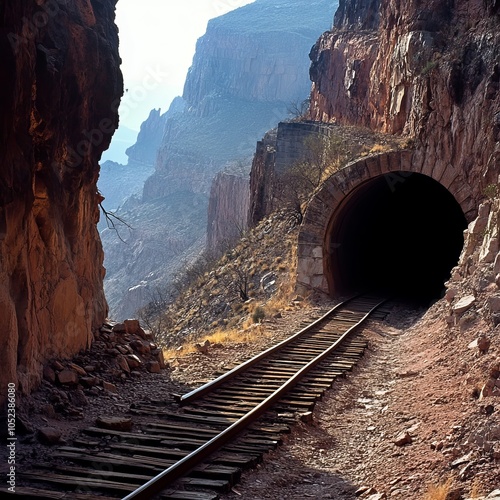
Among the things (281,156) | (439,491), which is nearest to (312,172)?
(281,156)

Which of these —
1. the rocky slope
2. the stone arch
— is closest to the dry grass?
the stone arch

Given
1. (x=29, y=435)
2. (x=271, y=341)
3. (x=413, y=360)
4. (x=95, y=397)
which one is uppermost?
(x=271, y=341)

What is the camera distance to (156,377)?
10789 millimetres

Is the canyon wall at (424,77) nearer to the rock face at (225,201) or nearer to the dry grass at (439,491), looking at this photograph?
the dry grass at (439,491)

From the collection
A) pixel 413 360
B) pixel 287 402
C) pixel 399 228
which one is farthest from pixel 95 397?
pixel 399 228

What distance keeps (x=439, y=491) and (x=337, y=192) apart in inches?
584

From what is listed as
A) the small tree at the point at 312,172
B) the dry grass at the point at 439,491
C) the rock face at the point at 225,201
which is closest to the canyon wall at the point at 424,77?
the small tree at the point at 312,172

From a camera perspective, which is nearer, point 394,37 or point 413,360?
point 413,360

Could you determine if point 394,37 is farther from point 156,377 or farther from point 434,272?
point 156,377

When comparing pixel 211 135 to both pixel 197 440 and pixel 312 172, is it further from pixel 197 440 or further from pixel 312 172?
pixel 197 440

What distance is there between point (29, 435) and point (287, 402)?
11.6 ft

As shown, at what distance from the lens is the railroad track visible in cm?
621

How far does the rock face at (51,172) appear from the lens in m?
8.05

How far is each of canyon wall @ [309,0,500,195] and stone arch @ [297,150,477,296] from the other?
10.7 inches
